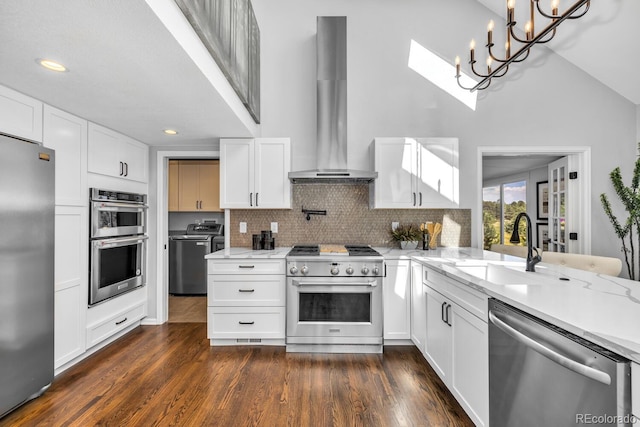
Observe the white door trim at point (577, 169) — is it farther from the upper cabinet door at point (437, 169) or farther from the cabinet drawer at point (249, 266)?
the cabinet drawer at point (249, 266)

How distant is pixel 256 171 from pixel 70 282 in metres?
1.88

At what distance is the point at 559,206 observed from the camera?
3.74 m

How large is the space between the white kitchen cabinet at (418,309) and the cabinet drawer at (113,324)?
A: 292cm

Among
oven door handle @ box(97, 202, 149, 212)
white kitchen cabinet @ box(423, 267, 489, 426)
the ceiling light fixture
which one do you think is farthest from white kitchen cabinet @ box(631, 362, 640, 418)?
oven door handle @ box(97, 202, 149, 212)

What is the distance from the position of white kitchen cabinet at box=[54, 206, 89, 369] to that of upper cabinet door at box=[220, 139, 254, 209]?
1.28 m

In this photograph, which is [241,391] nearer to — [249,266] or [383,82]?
[249,266]

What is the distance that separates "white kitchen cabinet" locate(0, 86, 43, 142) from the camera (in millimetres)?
1963

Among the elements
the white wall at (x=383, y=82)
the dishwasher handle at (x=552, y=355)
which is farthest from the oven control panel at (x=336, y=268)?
the dishwasher handle at (x=552, y=355)

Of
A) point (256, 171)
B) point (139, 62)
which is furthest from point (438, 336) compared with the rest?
point (139, 62)

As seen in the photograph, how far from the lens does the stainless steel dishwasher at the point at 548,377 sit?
92cm

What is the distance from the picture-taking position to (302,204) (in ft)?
11.7

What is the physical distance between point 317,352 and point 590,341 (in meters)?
2.23

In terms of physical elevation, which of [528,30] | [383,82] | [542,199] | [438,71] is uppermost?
[438,71]

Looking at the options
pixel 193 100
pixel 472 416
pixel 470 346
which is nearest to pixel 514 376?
pixel 470 346
